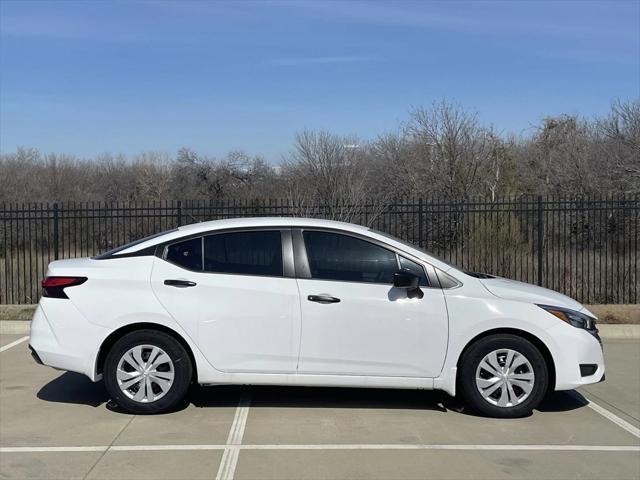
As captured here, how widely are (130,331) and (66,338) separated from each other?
54cm

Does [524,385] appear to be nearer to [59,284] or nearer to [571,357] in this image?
[571,357]

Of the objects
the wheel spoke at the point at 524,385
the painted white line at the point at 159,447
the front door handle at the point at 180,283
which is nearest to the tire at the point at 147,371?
the front door handle at the point at 180,283

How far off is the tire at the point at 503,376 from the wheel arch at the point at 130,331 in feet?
7.58

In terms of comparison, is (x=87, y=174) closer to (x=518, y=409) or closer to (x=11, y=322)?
(x=11, y=322)

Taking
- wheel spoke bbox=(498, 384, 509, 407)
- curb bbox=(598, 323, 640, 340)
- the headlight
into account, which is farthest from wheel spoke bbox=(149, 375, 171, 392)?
curb bbox=(598, 323, 640, 340)

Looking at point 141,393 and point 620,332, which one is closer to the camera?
point 141,393

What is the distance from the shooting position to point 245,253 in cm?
600

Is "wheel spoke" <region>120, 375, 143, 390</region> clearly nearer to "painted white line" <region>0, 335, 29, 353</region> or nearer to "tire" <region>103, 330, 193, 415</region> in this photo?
"tire" <region>103, 330, 193, 415</region>

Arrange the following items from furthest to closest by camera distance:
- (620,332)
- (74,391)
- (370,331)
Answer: (620,332) < (74,391) < (370,331)

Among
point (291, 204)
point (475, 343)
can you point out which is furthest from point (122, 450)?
point (291, 204)

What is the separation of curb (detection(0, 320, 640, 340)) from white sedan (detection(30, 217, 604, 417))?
4114mm

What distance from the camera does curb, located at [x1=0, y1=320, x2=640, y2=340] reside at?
31.4 ft

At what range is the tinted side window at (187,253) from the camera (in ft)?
19.3

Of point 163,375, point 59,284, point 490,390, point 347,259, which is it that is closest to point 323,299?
point 347,259
